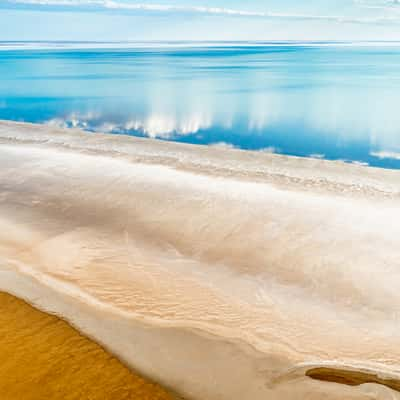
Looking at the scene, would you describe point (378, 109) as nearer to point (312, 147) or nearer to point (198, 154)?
point (312, 147)

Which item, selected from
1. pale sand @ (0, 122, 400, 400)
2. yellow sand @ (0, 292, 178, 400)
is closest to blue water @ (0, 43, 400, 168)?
pale sand @ (0, 122, 400, 400)

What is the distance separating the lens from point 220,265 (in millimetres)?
8344

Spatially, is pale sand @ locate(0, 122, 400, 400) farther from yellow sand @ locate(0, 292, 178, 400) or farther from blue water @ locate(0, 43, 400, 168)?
blue water @ locate(0, 43, 400, 168)

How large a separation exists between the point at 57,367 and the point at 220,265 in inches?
143

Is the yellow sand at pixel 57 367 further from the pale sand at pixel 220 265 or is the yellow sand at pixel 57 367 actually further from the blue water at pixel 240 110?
the blue water at pixel 240 110

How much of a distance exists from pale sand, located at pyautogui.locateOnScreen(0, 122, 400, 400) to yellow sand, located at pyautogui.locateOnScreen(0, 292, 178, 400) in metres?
0.26

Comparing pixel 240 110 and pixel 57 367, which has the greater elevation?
pixel 240 110

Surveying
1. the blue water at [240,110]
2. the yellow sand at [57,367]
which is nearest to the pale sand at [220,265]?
the yellow sand at [57,367]

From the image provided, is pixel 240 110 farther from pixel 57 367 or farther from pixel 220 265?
pixel 57 367

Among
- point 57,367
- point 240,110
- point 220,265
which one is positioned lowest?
point 57,367

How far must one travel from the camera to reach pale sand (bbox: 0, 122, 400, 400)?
587cm

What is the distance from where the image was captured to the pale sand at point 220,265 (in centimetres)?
587

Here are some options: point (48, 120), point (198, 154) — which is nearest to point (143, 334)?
point (198, 154)

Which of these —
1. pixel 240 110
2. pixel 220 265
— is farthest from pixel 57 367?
pixel 240 110
